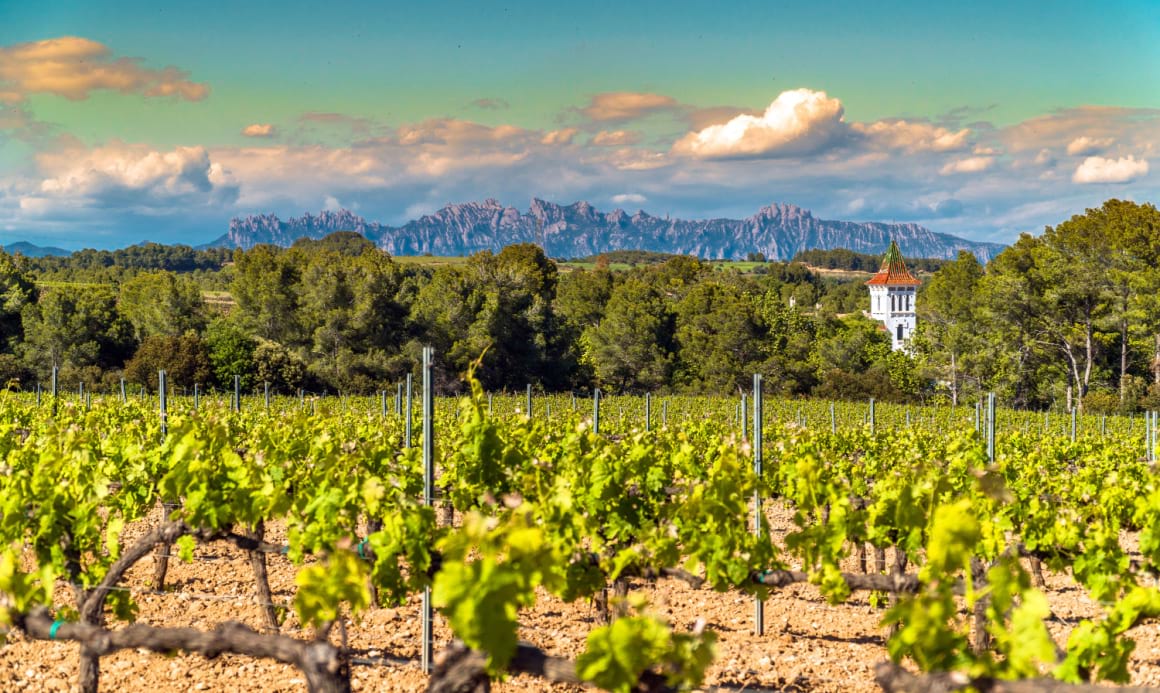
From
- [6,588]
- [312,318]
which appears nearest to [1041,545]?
[6,588]

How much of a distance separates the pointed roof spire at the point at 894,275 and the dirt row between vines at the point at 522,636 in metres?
68.7

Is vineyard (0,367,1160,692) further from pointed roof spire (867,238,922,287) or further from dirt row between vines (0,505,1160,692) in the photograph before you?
pointed roof spire (867,238,922,287)

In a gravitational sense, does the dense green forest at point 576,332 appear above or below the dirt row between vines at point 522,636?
above

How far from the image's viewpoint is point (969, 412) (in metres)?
29.8

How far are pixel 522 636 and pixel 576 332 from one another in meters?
36.0

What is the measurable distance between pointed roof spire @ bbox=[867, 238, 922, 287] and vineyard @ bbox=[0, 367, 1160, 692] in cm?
6803

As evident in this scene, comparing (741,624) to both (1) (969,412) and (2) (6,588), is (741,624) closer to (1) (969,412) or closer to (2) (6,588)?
(2) (6,588)

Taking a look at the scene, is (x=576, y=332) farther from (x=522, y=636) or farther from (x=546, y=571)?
(x=546, y=571)

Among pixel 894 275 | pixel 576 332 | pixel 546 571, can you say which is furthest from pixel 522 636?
pixel 894 275

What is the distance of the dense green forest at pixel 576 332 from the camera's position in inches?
1329

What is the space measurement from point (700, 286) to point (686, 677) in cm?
4055

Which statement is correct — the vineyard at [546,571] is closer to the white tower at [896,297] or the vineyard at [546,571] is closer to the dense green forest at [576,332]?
the dense green forest at [576,332]

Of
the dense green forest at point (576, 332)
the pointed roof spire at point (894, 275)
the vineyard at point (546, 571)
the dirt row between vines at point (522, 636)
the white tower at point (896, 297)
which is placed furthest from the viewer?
the white tower at point (896, 297)

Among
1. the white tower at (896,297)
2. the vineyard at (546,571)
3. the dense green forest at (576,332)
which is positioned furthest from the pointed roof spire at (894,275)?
the vineyard at (546,571)
